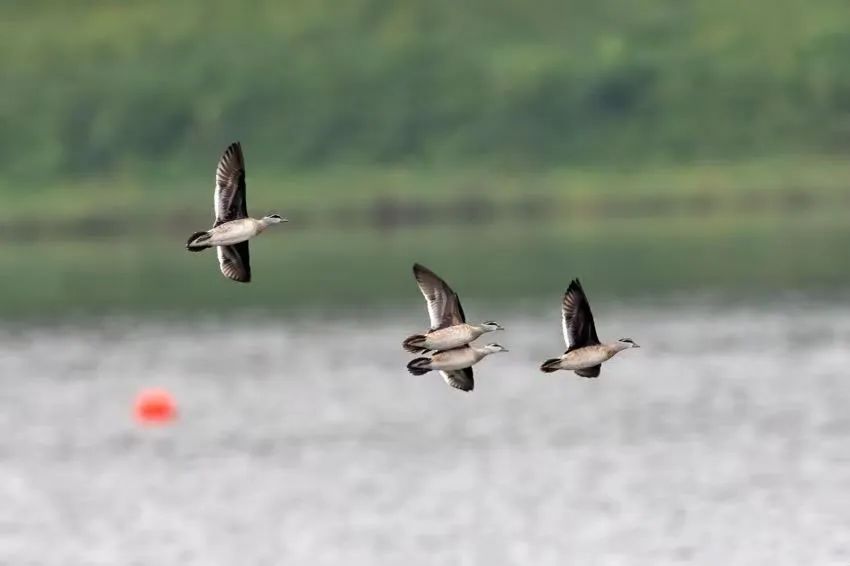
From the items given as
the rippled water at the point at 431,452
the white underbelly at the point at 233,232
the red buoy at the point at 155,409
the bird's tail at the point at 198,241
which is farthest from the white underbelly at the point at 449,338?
the red buoy at the point at 155,409

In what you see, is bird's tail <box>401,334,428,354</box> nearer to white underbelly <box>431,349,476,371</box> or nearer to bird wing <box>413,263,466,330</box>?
white underbelly <box>431,349,476,371</box>

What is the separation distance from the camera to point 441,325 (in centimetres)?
1722

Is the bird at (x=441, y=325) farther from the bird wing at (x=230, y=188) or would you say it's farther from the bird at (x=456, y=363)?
the bird wing at (x=230, y=188)

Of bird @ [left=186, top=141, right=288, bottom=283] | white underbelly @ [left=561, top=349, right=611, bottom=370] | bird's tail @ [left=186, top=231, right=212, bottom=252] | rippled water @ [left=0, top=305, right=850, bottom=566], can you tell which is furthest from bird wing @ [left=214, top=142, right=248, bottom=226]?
rippled water @ [left=0, top=305, right=850, bottom=566]

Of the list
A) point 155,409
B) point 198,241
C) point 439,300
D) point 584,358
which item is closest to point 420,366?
point 439,300

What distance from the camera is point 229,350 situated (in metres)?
104

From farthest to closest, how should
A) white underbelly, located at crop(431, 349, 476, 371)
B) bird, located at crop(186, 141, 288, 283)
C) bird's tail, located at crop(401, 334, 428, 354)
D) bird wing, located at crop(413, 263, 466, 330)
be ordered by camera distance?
bird wing, located at crop(413, 263, 466, 330)
white underbelly, located at crop(431, 349, 476, 371)
bird's tail, located at crop(401, 334, 428, 354)
bird, located at crop(186, 141, 288, 283)

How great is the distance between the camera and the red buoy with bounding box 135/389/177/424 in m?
77.2

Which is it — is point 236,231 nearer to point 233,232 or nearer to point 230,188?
point 233,232

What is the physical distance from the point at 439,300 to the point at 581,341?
1.19 meters

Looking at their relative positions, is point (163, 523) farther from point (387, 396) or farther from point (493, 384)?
point (493, 384)

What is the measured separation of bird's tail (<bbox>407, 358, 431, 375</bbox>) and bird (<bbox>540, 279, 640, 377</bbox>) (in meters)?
0.89

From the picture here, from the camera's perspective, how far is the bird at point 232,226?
1675 centimetres

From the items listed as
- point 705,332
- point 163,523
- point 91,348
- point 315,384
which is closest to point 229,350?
point 91,348
